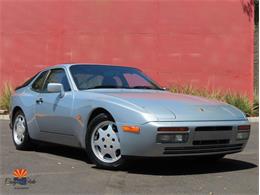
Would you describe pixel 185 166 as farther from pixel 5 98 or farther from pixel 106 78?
pixel 5 98

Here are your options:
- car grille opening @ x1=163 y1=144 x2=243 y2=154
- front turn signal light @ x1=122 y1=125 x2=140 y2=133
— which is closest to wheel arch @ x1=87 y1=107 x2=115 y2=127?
front turn signal light @ x1=122 y1=125 x2=140 y2=133

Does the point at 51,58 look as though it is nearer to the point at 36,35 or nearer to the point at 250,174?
the point at 36,35

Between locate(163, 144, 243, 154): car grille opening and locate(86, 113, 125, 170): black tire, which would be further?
locate(86, 113, 125, 170): black tire

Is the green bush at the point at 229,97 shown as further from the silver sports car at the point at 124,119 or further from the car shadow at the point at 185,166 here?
the car shadow at the point at 185,166

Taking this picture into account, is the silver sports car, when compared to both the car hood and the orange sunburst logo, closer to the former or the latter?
the car hood

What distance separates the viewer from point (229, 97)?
1617 cm

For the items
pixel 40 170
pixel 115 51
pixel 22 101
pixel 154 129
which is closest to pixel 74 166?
pixel 40 170

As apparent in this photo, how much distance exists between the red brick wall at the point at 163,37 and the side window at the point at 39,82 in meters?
9.42

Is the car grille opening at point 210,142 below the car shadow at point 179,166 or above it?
above

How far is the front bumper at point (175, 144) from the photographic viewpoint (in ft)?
18.9

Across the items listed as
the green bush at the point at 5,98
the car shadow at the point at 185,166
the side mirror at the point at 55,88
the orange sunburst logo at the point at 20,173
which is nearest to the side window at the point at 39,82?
the side mirror at the point at 55,88

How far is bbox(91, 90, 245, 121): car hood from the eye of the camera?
5883mm

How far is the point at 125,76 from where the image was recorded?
7535 mm

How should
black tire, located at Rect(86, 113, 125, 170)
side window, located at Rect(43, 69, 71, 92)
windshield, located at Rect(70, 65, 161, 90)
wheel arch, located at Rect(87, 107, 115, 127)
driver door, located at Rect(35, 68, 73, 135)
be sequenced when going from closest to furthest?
black tire, located at Rect(86, 113, 125, 170), wheel arch, located at Rect(87, 107, 115, 127), driver door, located at Rect(35, 68, 73, 135), windshield, located at Rect(70, 65, 161, 90), side window, located at Rect(43, 69, 71, 92)
